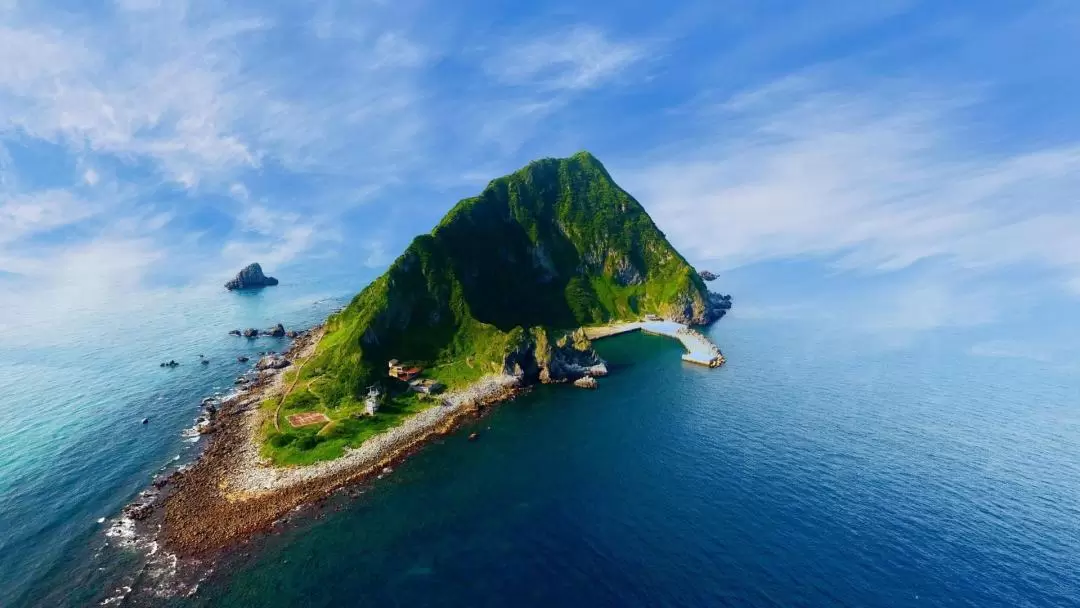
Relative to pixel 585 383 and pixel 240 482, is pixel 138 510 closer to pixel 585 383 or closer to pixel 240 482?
pixel 240 482

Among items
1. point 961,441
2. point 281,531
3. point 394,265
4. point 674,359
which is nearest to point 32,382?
point 394,265

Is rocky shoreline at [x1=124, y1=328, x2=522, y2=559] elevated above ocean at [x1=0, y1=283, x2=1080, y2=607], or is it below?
above

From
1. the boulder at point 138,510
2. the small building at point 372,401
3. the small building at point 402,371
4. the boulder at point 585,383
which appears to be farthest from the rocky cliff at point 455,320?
the boulder at point 138,510

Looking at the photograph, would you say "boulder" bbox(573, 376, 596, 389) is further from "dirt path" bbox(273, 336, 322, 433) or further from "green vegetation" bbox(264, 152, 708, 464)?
"dirt path" bbox(273, 336, 322, 433)

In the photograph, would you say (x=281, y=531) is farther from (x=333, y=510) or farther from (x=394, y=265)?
(x=394, y=265)

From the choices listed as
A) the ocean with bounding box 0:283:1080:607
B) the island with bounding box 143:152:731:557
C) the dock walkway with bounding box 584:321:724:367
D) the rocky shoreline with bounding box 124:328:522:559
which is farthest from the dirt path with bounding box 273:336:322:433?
the dock walkway with bounding box 584:321:724:367
